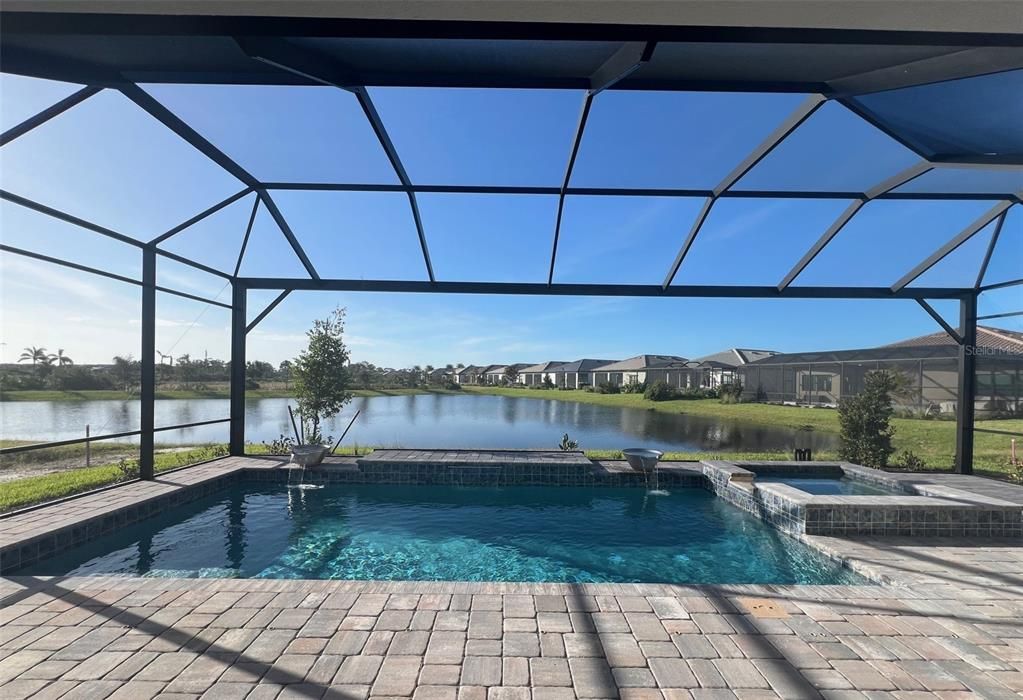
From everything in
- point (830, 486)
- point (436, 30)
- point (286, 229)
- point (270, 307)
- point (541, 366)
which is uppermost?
point (286, 229)

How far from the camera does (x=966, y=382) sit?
311 inches

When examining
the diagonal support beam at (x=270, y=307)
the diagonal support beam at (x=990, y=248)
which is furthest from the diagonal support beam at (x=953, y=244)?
the diagonal support beam at (x=270, y=307)

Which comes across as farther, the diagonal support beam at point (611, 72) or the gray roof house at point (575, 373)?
the gray roof house at point (575, 373)

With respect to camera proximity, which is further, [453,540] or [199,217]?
[199,217]

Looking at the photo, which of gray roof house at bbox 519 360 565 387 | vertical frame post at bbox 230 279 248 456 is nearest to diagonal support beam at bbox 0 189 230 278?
vertical frame post at bbox 230 279 248 456

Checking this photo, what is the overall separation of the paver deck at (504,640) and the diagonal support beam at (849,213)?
13.9ft

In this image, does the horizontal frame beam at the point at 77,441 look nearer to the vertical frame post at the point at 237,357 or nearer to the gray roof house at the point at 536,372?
the vertical frame post at the point at 237,357

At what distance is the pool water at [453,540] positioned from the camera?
445cm

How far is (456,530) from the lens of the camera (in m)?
5.69

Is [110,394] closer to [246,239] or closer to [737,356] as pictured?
[246,239]

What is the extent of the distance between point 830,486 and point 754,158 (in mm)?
5132

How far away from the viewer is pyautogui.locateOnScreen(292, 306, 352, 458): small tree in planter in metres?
→ 9.04

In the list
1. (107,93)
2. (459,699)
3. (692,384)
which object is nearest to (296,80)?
(107,93)

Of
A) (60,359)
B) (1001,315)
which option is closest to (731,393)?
(1001,315)
